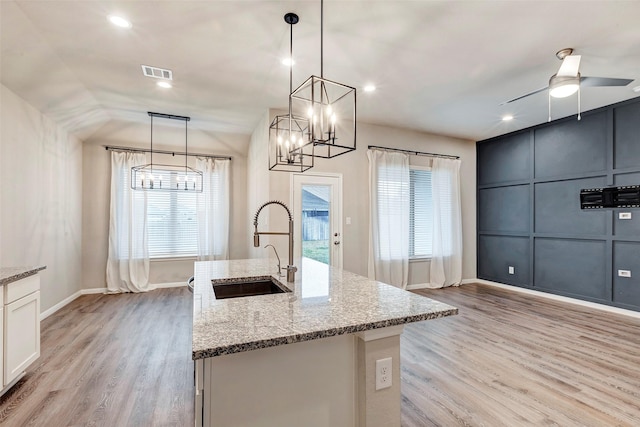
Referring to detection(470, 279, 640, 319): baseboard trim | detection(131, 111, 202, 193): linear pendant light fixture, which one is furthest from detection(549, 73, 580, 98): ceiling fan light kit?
detection(131, 111, 202, 193): linear pendant light fixture

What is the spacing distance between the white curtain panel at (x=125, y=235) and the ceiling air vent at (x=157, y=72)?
2.53 meters

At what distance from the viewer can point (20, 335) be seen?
2.37 meters

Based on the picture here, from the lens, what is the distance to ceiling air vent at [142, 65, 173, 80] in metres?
3.27

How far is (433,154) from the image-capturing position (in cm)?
583

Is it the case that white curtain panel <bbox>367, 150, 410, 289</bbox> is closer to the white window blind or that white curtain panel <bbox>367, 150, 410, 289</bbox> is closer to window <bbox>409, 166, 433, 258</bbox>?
the white window blind

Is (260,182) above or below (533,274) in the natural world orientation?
above

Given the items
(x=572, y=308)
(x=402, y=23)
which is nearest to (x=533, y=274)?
(x=572, y=308)

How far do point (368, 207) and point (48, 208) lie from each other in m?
4.58

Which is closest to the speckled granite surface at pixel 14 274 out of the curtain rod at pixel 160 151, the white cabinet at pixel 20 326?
the white cabinet at pixel 20 326

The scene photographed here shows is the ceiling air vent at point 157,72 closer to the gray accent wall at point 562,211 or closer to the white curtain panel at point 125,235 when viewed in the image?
the white curtain panel at point 125,235

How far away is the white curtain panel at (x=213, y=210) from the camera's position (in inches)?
229

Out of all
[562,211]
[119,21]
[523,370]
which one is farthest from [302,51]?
[562,211]

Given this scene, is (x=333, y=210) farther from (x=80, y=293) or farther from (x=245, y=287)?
(x=80, y=293)

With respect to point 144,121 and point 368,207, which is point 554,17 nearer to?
point 368,207
